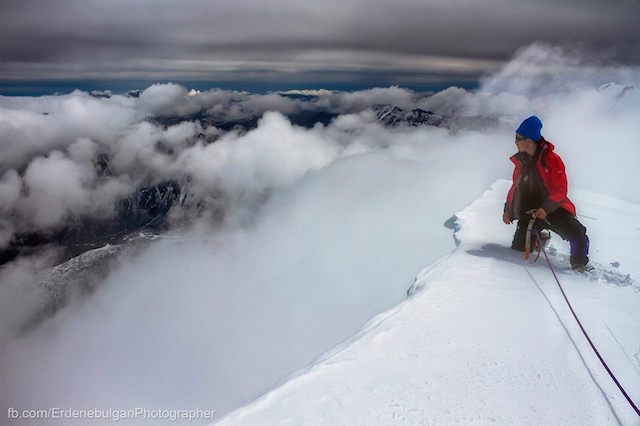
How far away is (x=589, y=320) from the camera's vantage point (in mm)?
5359

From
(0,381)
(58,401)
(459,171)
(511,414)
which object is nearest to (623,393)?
(511,414)

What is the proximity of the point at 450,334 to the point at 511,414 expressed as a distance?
142cm

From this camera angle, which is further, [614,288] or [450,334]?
[614,288]

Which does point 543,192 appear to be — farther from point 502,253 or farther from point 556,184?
point 502,253

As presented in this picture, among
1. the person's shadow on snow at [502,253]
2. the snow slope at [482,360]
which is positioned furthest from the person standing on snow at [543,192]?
the snow slope at [482,360]

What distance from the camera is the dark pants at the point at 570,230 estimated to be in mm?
7164

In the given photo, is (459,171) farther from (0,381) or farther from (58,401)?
(0,381)

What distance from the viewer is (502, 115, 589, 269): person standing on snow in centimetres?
728

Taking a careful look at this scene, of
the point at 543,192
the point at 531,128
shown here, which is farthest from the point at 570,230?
the point at 531,128

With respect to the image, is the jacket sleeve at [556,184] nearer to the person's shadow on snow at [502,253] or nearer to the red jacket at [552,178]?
the red jacket at [552,178]

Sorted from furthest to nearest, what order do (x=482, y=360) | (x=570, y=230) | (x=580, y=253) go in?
(x=570, y=230) < (x=580, y=253) < (x=482, y=360)

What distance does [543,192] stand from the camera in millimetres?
7758

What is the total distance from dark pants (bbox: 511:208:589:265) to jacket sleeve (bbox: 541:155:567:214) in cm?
28

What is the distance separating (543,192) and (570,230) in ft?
2.99
